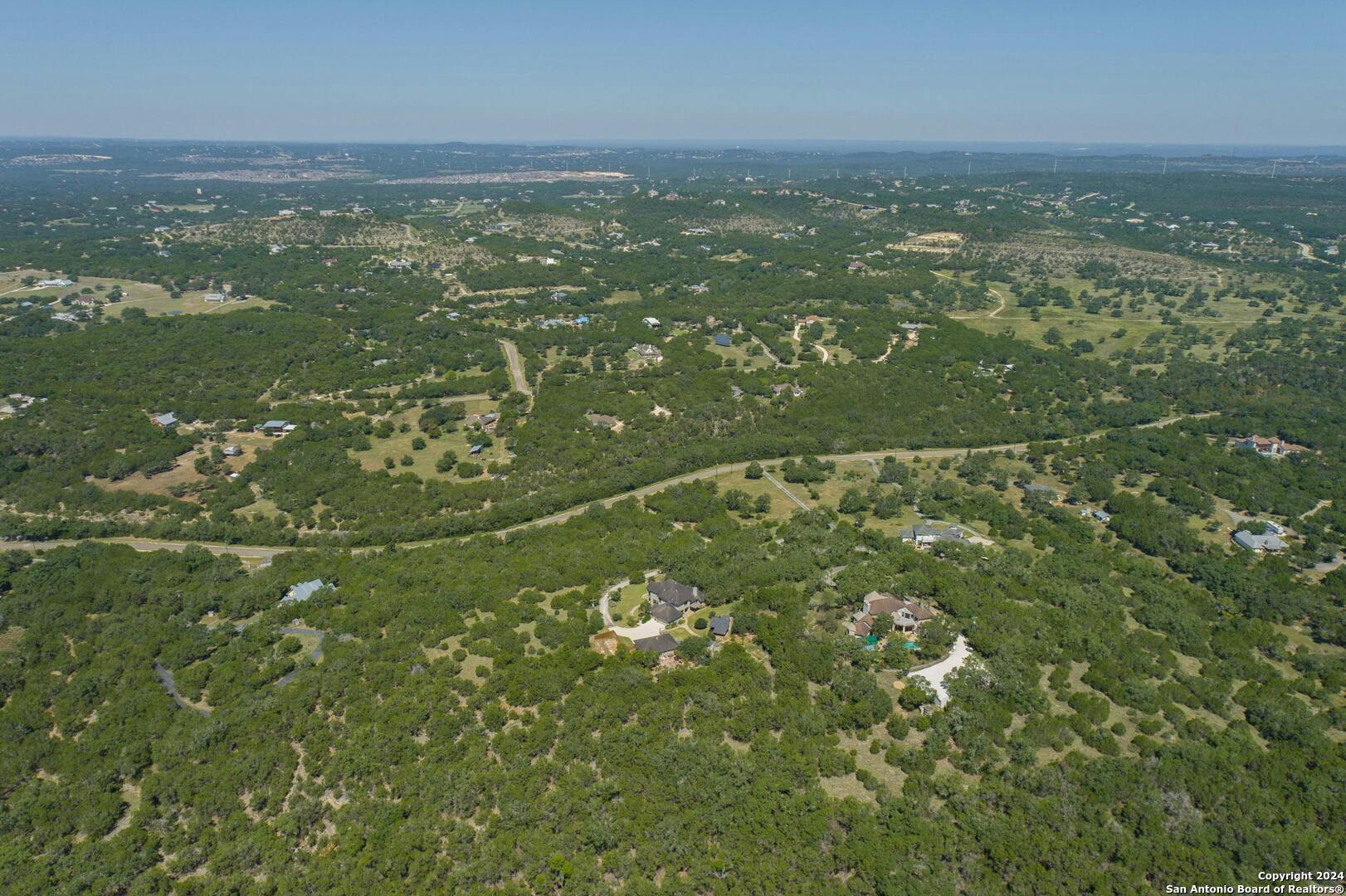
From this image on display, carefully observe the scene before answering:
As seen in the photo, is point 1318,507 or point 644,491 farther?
point 644,491

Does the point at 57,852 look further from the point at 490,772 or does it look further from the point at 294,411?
the point at 294,411

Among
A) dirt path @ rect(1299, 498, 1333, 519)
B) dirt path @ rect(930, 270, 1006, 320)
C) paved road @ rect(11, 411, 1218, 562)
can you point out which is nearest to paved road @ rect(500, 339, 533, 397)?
paved road @ rect(11, 411, 1218, 562)

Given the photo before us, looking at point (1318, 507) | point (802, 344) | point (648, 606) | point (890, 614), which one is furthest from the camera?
point (802, 344)

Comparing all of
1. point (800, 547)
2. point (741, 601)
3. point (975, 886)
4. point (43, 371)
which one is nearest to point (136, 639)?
point (741, 601)

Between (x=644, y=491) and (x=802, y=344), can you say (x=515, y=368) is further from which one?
(x=802, y=344)

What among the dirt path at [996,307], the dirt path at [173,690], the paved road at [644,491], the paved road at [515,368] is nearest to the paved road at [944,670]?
the paved road at [644,491]

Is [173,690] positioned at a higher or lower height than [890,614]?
lower

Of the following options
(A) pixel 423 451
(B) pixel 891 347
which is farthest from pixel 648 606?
(B) pixel 891 347
